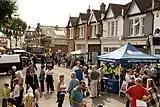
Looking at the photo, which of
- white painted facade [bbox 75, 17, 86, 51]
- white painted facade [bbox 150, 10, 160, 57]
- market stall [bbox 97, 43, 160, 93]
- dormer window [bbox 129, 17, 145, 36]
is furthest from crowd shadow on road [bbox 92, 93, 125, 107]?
white painted facade [bbox 75, 17, 86, 51]

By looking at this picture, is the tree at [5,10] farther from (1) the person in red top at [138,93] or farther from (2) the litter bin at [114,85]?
(1) the person in red top at [138,93]

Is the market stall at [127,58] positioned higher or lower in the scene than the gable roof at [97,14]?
lower

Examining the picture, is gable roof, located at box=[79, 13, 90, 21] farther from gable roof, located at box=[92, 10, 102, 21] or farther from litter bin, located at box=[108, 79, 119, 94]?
litter bin, located at box=[108, 79, 119, 94]

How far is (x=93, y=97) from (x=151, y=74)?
6225 millimetres

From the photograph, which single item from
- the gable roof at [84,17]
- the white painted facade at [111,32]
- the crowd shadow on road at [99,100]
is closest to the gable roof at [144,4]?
the white painted facade at [111,32]

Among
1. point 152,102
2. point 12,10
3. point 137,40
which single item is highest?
point 12,10

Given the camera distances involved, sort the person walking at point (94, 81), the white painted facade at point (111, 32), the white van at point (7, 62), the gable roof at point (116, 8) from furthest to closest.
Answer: the gable roof at point (116, 8) < the white painted facade at point (111, 32) < the white van at point (7, 62) < the person walking at point (94, 81)

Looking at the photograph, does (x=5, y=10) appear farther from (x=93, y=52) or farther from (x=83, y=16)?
(x=83, y=16)

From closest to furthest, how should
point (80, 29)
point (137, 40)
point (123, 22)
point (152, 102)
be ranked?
1. point (152, 102)
2. point (137, 40)
3. point (123, 22)
4. point (80, 29)

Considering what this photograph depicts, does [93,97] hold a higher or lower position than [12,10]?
lower

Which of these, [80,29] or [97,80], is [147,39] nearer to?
[97,80]

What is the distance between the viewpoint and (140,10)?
30938 mm

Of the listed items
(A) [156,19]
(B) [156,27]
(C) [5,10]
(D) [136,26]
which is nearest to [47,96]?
(C) [5,10]

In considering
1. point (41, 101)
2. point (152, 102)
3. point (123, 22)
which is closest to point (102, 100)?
point (41, 101)
